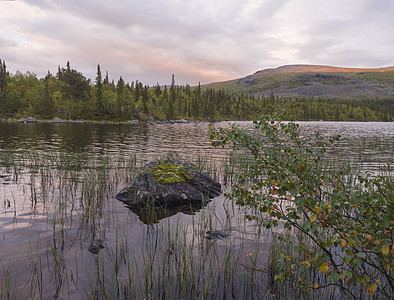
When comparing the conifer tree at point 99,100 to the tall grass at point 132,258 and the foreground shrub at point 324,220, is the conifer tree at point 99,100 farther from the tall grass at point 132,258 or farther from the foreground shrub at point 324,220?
the foreground shrub at point 324,220

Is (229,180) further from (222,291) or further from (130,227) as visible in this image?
(222,291)

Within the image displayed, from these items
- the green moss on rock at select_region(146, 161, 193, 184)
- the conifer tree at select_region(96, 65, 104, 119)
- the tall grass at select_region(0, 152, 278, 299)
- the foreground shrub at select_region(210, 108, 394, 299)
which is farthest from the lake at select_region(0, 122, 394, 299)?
the conifer tree at select_region(96, 65, 104, 119)

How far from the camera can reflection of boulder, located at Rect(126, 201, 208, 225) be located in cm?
725

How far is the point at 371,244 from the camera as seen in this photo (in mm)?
2883

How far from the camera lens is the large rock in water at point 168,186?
8516 mm

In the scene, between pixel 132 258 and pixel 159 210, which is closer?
pixel 132 258

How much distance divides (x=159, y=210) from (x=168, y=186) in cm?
118

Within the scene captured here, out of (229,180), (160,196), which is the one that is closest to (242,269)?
(160,196)

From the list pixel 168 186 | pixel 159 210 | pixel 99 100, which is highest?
pixel 99 100

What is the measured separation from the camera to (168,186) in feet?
29.0

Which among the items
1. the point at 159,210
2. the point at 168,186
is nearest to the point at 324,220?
the point at 159,210

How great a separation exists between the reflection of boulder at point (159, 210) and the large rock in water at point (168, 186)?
198mm

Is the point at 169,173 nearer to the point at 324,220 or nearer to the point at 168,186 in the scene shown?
the point at 168,186

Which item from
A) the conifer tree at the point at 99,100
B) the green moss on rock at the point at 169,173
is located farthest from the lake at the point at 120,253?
the conifer tree at the point at 99,100
